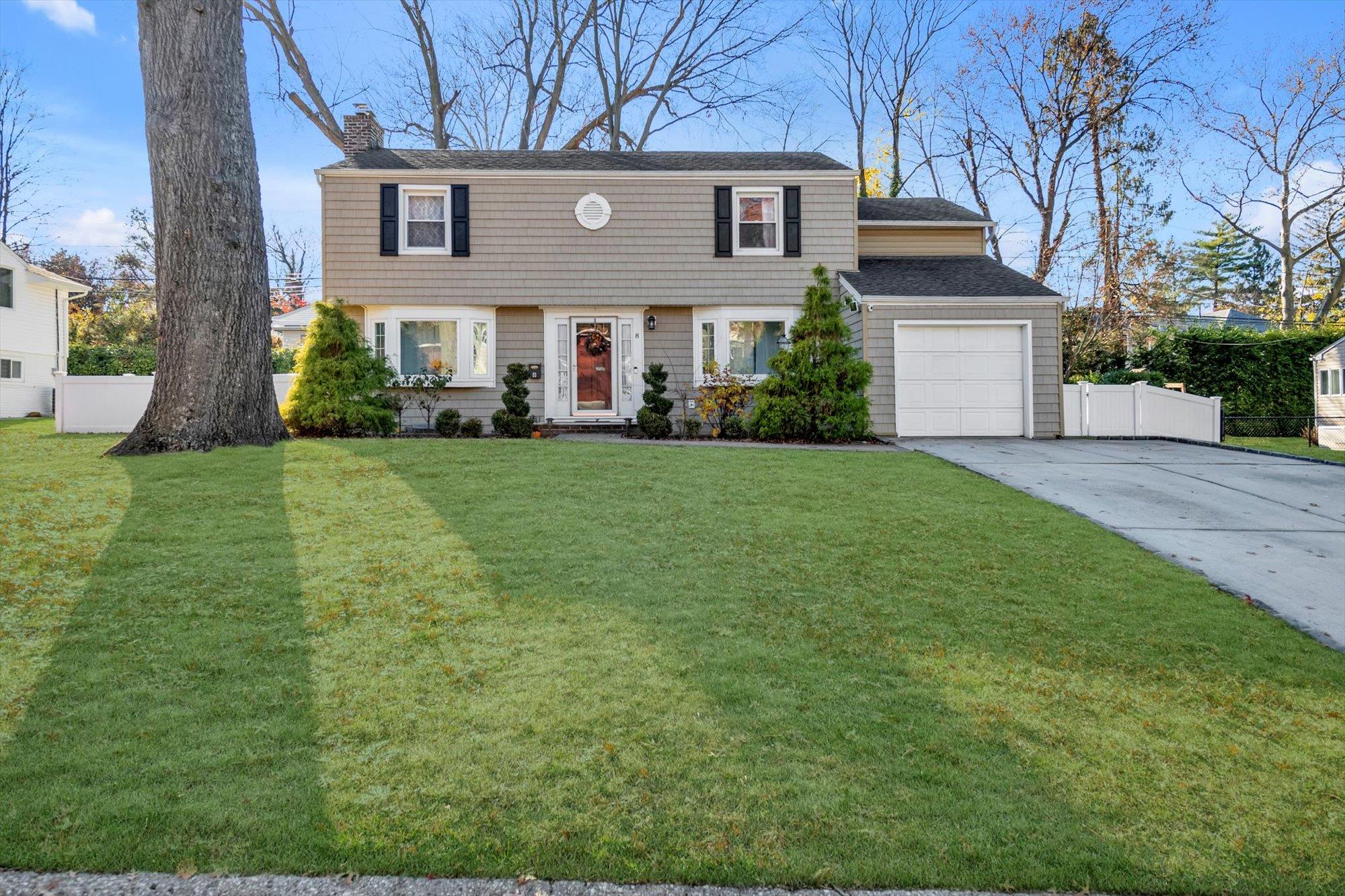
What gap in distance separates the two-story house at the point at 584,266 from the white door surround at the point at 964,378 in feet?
3.63

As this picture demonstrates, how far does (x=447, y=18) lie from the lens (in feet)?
71.3

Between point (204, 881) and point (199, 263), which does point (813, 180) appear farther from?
point (204, 881)

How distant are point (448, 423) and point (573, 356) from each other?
299 cm

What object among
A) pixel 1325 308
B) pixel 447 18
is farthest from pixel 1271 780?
pixel 1325 308

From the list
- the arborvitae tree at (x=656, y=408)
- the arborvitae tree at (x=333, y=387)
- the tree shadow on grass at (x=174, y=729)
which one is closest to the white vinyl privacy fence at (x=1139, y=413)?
the arborvitae tree at (x=656, y=408)

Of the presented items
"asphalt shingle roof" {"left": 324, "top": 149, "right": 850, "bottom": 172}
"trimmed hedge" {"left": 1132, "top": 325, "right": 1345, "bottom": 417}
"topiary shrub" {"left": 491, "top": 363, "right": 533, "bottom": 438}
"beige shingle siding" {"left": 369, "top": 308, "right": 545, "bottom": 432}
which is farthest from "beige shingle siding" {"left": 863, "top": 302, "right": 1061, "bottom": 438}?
"trimmed hedge" {"left": 1132, "top": 325, "right": 1345, "bottom": 417}

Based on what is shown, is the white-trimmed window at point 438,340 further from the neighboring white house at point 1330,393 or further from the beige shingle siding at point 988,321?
the neighboring white house at point 1330,393

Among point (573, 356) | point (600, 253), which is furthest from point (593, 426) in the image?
point (600, 253)

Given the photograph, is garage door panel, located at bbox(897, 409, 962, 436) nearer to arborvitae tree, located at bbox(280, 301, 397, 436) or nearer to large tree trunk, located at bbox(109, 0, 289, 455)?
arborvitae tree, located at bbox(280, 301, 397, 436)

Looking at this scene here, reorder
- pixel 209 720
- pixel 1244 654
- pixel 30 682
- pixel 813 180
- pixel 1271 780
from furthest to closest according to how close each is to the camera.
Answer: pixel 813 180, pixel 1244 654, pixel 30 682, pixel 209 720, pixel 1271 780

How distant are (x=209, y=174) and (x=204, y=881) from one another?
29.6 ft

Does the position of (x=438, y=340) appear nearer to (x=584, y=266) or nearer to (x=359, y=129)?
(x=584, y=266)

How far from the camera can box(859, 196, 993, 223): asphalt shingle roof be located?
54.4 feet

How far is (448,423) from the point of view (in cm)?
1340
